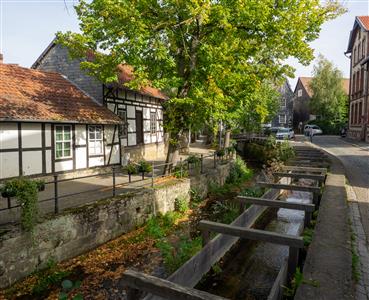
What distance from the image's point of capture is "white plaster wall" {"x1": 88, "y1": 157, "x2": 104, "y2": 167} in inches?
578

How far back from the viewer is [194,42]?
1320 cm

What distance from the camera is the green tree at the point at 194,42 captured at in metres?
11.1

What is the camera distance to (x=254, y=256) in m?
8.37

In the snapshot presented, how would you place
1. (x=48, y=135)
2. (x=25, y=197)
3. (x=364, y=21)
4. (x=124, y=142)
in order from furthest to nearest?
(x=364, y=21) → (x=124, y=142) → (x=48, y=135) → (x=25, y=197)

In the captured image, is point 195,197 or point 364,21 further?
point 364,21

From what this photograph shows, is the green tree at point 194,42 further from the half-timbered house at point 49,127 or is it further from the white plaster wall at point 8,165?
the white plaster wall at point 8,165

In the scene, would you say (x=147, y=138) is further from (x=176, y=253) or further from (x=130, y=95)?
(x=176, y=253)

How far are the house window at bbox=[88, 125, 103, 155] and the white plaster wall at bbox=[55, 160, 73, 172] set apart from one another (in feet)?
4.18

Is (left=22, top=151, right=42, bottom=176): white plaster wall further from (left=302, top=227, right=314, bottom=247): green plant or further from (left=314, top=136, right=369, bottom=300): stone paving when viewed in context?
(left=314, top=136, right=369, bottom=300): stone paving

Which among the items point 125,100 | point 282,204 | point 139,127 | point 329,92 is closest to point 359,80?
point 329,92

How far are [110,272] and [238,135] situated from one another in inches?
1218

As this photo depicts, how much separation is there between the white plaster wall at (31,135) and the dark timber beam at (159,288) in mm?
9099

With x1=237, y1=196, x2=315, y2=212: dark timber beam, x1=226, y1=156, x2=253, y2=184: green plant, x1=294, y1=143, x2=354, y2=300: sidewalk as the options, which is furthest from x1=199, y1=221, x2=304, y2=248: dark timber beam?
x1=226, y1=156, x2=253, y2=184: green plant

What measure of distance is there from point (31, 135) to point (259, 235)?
9.54m
